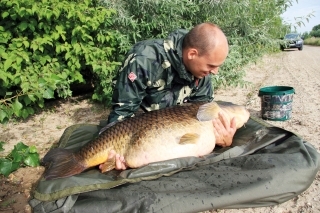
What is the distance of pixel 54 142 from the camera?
2.81 meters

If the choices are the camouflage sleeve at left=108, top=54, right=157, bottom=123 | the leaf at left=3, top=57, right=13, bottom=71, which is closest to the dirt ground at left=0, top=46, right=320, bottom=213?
the leaf at left=3, top=57, right=13, bottom=71

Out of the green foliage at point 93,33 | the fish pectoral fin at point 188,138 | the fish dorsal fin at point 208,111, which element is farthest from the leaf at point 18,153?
the fish dorsal fin at point 208,111

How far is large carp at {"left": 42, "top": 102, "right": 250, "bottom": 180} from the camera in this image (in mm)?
1756

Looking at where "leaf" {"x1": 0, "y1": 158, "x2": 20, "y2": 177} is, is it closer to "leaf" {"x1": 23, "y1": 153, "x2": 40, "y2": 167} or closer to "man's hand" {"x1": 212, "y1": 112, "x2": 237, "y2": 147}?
"leaf" {"x1": 23, "y1": 153, "x2": 40, "y2": 167}

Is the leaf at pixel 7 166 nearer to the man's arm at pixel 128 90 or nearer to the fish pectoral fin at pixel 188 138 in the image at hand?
the man's arm at pixel 128 90

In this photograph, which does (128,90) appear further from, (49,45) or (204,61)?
(49,45)

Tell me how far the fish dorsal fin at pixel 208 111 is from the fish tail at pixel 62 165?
30.4 inches

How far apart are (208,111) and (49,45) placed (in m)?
2.24

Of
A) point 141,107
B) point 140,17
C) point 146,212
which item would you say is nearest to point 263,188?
point 146,212

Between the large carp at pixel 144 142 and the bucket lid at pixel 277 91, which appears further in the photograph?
the bucket lid at pixel 277 91

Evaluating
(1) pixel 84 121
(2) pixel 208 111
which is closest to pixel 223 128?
(2) pixel 208 111

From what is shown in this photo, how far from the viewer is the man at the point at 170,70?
1.95m

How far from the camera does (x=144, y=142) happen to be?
5.81ft

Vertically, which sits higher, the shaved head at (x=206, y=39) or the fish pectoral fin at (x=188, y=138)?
the shaved head at (x=206, y=39)
